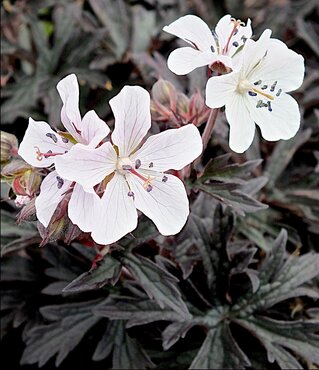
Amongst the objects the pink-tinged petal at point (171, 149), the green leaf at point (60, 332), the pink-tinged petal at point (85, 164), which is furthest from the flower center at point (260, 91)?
the green leaf at point (60, 332)

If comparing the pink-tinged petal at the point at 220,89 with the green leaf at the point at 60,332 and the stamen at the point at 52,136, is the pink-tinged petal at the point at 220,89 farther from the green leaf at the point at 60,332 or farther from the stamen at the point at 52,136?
the green leaf at the point at 60,332

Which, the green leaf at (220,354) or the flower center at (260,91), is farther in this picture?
the green leaf at (220,354)

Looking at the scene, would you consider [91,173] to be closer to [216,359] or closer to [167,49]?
[216,359]

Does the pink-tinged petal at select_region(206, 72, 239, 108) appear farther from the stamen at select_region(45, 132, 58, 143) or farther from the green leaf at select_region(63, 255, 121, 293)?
the green leaf at select_region(63, 255, 121, 293)

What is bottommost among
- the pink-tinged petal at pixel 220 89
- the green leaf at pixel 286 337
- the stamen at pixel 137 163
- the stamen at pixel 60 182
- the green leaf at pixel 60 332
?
the green leaf at pixel 60 332

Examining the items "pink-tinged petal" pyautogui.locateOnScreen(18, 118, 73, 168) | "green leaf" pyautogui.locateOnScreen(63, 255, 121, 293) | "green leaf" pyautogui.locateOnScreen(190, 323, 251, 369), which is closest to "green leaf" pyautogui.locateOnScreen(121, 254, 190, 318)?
"green leaf" pyautogui.locateOnScreen(63, 255, 121, 293)

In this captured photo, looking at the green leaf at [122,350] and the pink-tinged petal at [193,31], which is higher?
the pink-tinged petal at [193,31]

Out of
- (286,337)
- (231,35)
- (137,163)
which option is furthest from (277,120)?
(286,337)
